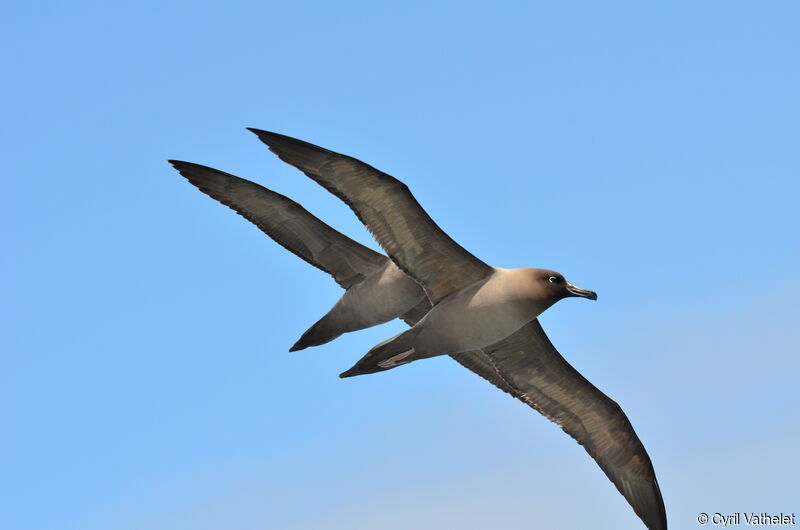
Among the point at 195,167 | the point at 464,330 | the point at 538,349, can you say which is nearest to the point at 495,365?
the point at 538,349

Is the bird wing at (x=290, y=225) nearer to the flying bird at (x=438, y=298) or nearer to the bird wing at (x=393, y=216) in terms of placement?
the flying bird at (x=438, y=298)

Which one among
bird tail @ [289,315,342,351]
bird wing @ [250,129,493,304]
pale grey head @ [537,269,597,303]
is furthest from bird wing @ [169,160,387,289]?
pale grey head @ [537,269,597,303]

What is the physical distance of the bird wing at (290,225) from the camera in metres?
22.5

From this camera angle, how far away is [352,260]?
2259 centimetres

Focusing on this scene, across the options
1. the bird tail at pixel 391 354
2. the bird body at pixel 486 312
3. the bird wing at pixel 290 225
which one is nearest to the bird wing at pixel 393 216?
the bird body at pixel 486 312

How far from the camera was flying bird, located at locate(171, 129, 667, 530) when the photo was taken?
58.3 feet

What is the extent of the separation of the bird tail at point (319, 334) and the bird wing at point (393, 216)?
4100 millimetres

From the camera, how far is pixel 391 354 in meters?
18.2

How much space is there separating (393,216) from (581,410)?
5203mm

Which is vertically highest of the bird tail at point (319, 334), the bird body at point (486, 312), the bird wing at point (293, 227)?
the bird wing at point (293, 227)

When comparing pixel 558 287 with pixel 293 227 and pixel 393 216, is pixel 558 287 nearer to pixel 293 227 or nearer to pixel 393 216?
pixel 393 216

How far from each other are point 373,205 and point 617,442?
21.0 feet

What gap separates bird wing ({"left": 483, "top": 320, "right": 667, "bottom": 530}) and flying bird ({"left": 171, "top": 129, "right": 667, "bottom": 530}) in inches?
0.7

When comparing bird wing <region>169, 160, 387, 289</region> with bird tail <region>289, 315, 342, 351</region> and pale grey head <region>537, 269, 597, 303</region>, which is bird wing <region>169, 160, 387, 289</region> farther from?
pale grey head <region>537, 269, 597, 303</region>
